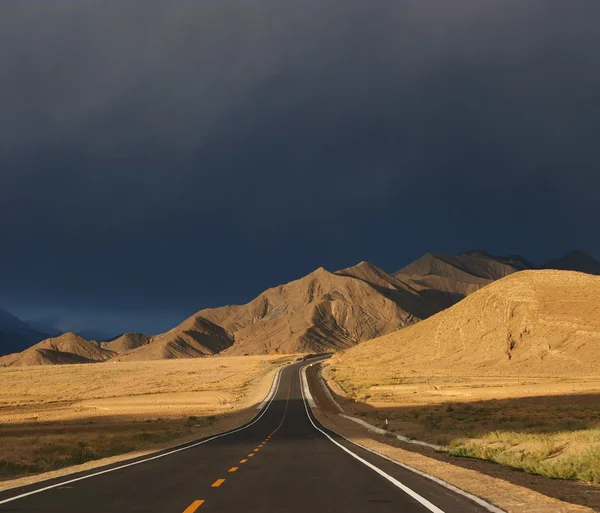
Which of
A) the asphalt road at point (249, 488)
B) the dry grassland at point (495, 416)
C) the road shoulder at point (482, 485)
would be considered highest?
the asphalt road at point (249, 488)

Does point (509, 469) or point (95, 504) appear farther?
point (509, 469)

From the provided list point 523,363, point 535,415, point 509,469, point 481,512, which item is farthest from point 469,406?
point 523,363

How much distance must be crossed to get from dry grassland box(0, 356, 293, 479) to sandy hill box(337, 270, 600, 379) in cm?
2984

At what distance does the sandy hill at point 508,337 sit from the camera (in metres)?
108

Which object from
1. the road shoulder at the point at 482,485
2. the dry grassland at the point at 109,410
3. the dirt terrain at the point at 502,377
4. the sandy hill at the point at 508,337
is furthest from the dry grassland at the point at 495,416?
the sandy hill at the point at 508,337

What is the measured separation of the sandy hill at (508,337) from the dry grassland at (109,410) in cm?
2984

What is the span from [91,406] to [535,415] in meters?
49.9

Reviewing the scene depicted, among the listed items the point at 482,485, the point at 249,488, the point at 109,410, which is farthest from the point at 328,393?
the point at 249,488

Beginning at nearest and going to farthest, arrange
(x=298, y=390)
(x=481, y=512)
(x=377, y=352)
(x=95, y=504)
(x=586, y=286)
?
(x=481, y=512) < (x=95, y=504) < (x=298, y=390) < (x=586, y=286) < (x=377, y=352)

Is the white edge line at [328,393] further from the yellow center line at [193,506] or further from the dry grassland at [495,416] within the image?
the yellow center line at [193,506]

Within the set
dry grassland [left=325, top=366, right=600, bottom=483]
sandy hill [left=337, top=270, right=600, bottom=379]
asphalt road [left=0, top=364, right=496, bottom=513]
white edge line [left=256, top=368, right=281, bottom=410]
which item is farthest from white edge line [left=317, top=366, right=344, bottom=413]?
asphalt road [left=0, top=364, right=496, bottom=513]

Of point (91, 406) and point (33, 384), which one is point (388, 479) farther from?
point (33, 384)

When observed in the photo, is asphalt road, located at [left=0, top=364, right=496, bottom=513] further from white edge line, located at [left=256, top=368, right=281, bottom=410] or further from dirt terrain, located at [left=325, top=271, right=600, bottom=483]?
white edge line, located at [left=256, top=368, right=281, bottom=410]

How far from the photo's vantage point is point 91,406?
7056cm
